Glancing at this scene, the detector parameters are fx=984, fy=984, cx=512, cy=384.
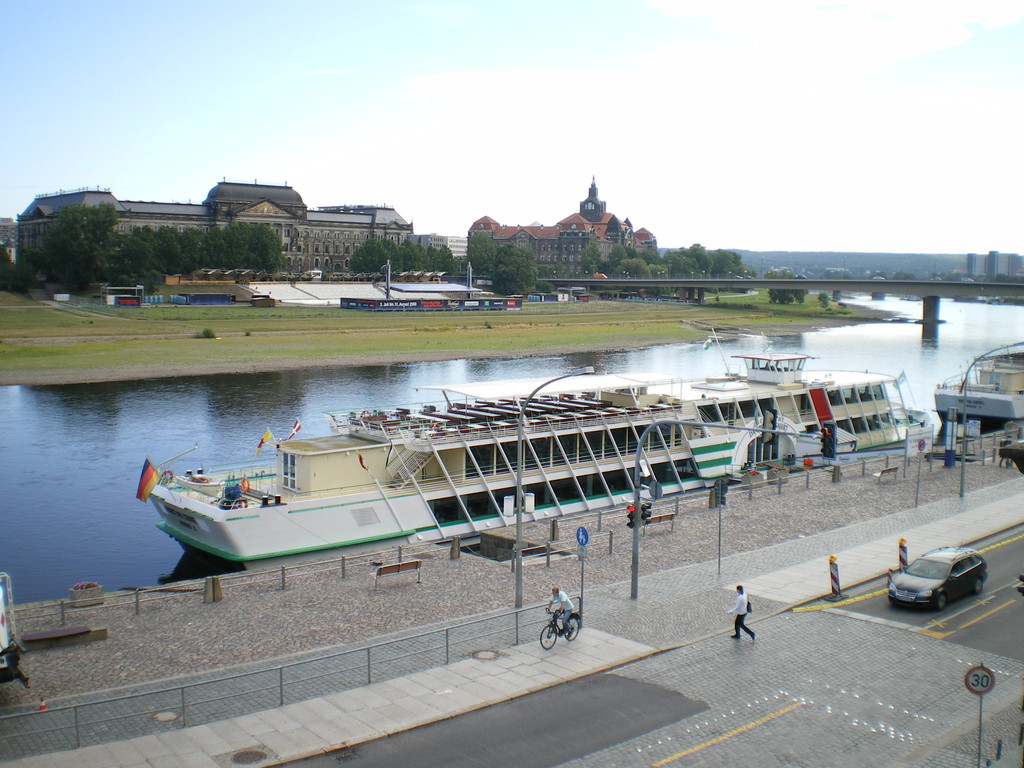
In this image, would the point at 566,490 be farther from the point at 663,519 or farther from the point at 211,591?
the point at 211,591

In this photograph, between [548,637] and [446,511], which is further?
[446,511]

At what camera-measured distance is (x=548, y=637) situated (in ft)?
74.0

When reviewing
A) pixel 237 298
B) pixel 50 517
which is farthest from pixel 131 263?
pixel 50 517

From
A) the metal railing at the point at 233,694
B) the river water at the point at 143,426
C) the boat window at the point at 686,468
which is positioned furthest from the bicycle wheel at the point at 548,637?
the boat window at the point at 686,468

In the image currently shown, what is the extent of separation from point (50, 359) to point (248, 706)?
82.1 metres

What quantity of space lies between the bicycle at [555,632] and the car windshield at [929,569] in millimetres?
9693

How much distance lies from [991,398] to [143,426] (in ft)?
182

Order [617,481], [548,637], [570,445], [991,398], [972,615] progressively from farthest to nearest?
1. [991,398]
2. [617,481]
3. [570,445]
4. [972,615]
5. [548,637]

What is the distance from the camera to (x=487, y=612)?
25.8 metres

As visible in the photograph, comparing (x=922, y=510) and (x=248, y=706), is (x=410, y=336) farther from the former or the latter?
(x=248, y=706)

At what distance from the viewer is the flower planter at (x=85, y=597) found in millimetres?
26203

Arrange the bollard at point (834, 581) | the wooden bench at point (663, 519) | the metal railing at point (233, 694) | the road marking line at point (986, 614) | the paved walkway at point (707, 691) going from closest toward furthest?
the paved walkway at point (707, 691), the metal railing at point (233, 694), the road marking line at point (986, 614), the bollard at point (834, 581), the wooden bench at point (663, 519)

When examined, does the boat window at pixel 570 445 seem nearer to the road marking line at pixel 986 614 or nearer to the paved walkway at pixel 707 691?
the paved walkway at pixel 707 691

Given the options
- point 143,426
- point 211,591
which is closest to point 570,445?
point 211,591
